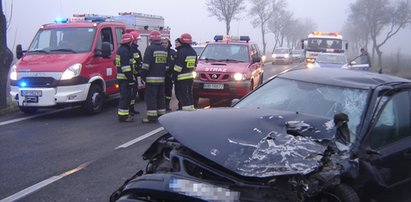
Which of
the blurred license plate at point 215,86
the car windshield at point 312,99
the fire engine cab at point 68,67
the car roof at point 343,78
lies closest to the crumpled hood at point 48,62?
the fire engine cab at point 68,67

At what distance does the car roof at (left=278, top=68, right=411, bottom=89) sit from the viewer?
417cm

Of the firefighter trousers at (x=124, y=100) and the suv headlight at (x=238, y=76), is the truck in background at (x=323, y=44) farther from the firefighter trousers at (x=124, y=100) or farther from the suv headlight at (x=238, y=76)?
the firefighter trousers at (x=124, y=100)

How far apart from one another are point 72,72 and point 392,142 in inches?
293

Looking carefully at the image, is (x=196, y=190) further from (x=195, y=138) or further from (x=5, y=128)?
(x=5, y=128)

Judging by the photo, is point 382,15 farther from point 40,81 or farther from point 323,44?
point 40,81

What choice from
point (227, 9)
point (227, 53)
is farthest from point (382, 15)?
point (227, 53)

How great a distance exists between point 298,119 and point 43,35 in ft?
28.2

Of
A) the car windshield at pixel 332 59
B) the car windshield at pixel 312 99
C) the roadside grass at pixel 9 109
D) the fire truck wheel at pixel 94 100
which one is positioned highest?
the car windshield at pixel 332 59

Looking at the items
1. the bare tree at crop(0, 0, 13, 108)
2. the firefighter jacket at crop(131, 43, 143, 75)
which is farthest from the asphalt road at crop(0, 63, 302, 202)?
the firefighter jacket at crop(131, 43, 143, 75)

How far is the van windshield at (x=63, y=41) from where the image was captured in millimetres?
10125

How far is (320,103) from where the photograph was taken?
414 cm

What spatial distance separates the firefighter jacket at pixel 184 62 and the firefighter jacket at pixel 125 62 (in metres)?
1.00

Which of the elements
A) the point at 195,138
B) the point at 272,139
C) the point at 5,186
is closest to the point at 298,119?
the point at 272,139

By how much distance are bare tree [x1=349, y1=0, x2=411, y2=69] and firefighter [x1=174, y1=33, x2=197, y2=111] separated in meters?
29.0
